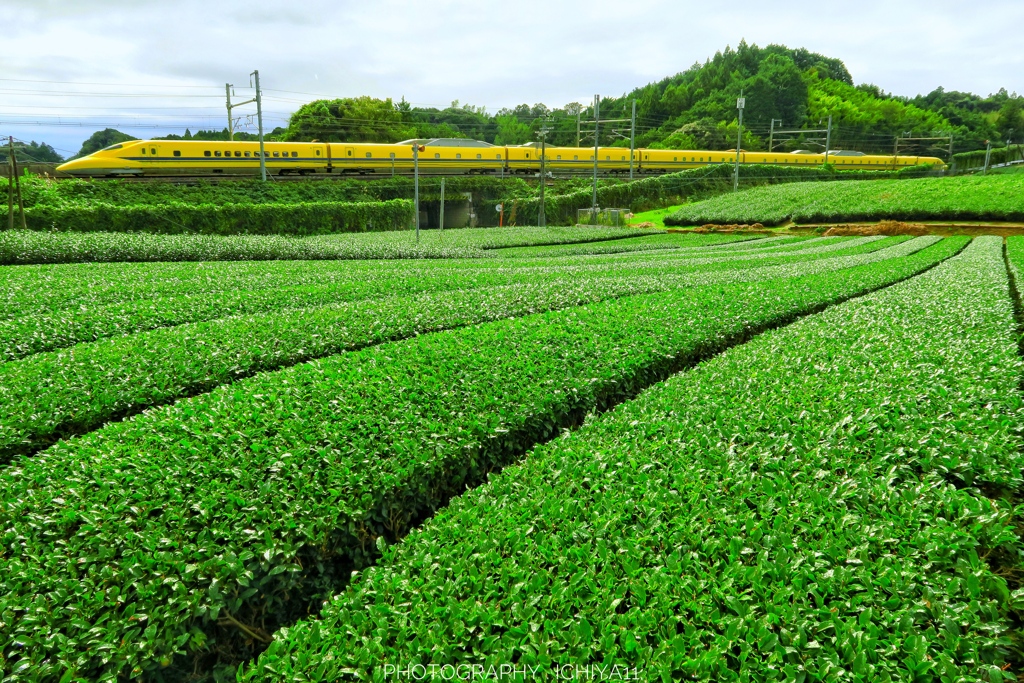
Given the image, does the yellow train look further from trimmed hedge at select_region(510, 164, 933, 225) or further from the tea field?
the tea field

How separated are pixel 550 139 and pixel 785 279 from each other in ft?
243

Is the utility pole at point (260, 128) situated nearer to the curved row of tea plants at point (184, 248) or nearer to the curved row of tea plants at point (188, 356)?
the curved row of tea plants at point (184, 248)

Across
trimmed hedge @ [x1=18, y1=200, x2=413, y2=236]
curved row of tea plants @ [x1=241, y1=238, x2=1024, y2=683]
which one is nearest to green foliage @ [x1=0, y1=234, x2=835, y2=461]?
curved row of tea plants @ [x1=241, y1=238, x2=1024, y2=683]

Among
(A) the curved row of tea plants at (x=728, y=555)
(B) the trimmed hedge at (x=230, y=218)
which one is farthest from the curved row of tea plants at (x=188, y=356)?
(B) the trimmed hedge at (x=230, y=218)

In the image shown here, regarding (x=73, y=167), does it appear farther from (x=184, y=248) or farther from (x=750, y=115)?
(x=750, y=115)

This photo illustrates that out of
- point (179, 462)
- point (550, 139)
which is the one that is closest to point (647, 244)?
point (179, 462)

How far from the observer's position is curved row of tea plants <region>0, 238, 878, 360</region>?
704 cm

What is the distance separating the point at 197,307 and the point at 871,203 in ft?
118

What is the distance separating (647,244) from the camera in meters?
26.4

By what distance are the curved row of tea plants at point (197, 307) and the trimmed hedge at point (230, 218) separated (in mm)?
18610

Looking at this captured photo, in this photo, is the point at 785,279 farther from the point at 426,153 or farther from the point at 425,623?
the point at 426,153

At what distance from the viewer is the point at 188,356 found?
19.2 feet

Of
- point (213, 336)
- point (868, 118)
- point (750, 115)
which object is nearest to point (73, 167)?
point (213, 336)

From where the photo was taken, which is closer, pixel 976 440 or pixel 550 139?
pixel 976 440
